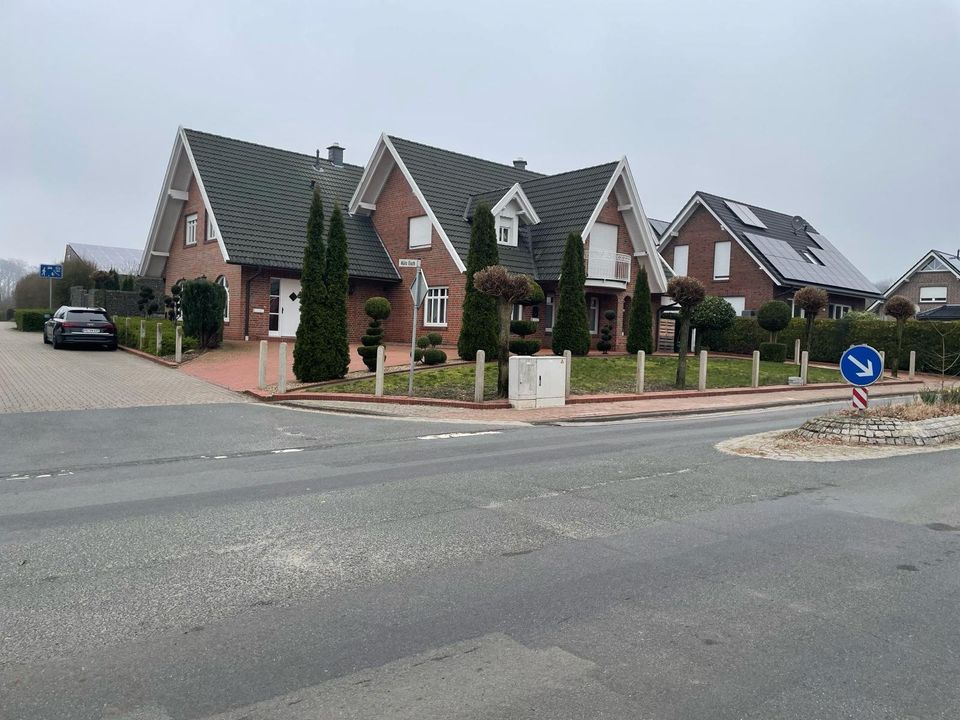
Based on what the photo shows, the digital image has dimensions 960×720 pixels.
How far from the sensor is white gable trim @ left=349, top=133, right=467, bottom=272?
28.4 meters

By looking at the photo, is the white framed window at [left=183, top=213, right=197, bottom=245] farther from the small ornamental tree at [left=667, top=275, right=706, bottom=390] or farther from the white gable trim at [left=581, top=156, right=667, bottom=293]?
the small ornamental tree at [left=667, top=275, right=706, bottom=390]

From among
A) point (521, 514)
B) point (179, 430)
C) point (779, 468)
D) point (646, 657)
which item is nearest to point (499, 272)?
point (179, 430)

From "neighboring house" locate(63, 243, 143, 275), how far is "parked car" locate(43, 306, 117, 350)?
111ft

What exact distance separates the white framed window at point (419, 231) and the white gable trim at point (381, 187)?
45 centimetres

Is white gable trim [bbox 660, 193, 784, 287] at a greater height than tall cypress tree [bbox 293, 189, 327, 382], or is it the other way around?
white gable trim [bbox 660, 193, 784, 287]

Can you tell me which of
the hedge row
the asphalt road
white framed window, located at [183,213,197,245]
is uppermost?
white framed window, located at [183,213,197,245]

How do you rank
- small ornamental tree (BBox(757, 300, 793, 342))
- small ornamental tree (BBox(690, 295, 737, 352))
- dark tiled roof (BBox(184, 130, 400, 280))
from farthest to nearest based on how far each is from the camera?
small ornamental tree (BBox(757, 300, 793, 342))
small ornamental tree (BBox(690, 295, 737, 352))
dark tiled roof (BBox(184, 130, 400, 280))

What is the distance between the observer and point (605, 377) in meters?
21.3

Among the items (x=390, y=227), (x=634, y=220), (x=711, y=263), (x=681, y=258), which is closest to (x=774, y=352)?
(x=634, y=220)

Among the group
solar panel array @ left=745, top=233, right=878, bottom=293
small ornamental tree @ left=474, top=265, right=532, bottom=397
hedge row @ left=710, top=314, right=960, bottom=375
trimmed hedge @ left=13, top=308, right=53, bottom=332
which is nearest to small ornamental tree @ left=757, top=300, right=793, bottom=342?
hedge row @ left=710, top=314, right=960, bottom=375

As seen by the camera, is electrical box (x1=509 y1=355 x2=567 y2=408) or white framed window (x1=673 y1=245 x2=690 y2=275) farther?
white framed window (x1=673 y1=245 x2=690 y2=275)

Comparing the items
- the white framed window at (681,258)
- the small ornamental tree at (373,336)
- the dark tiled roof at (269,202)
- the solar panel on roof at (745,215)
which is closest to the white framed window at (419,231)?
the dark tiled roof at (269,202)

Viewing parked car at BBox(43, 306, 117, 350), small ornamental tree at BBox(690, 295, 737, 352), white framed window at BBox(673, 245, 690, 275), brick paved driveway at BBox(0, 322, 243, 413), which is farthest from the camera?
white framed window at BBox(673, 245, 690, 275)

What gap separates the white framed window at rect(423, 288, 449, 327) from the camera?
1154 inches
